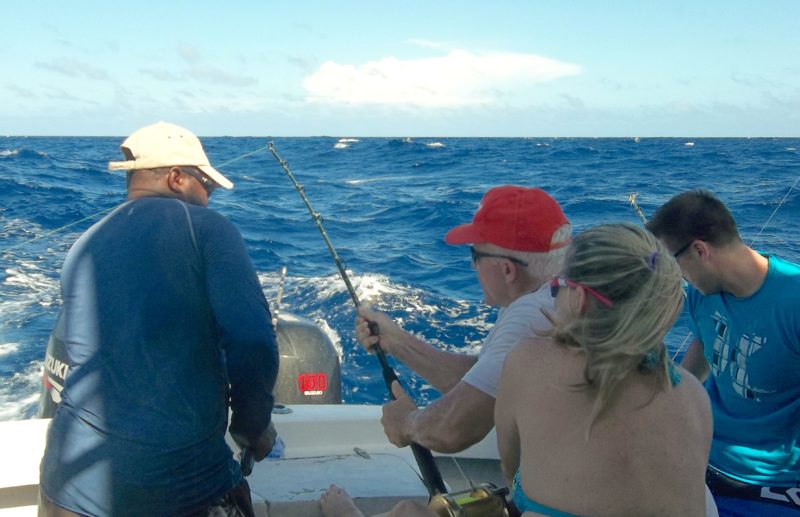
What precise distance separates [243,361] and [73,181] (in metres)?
17.7

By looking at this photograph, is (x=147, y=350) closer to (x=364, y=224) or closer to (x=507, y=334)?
(x=507, y=334)

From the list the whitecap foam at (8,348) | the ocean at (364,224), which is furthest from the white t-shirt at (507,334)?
the whitecap foam at (8,348)

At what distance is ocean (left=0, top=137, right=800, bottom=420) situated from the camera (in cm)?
657

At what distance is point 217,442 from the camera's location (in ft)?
6.21

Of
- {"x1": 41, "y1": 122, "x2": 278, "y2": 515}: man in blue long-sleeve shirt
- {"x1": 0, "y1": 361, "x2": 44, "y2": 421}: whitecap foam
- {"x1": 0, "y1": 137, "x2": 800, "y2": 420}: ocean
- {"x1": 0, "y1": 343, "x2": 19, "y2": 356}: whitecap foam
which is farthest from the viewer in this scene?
{"x1": 0, "y1": 137, "x2": 800, "y2": 420}: ocean

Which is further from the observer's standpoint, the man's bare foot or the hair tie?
the man's bare foot

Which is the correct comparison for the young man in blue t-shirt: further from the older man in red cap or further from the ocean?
the ocean

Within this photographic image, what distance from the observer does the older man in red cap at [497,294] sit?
1812 mm

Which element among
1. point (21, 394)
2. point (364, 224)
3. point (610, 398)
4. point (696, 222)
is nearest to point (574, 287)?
point (610, 398)

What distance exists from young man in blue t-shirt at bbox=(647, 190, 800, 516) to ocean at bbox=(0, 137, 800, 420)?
2.45m

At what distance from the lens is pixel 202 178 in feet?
6.70

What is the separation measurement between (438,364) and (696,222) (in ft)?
3.02

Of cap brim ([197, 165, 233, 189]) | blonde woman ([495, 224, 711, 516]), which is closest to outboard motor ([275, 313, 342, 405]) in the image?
cap brim ([197, 165, 233, 189])

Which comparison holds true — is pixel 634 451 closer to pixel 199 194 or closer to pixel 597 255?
pixel 597 255
